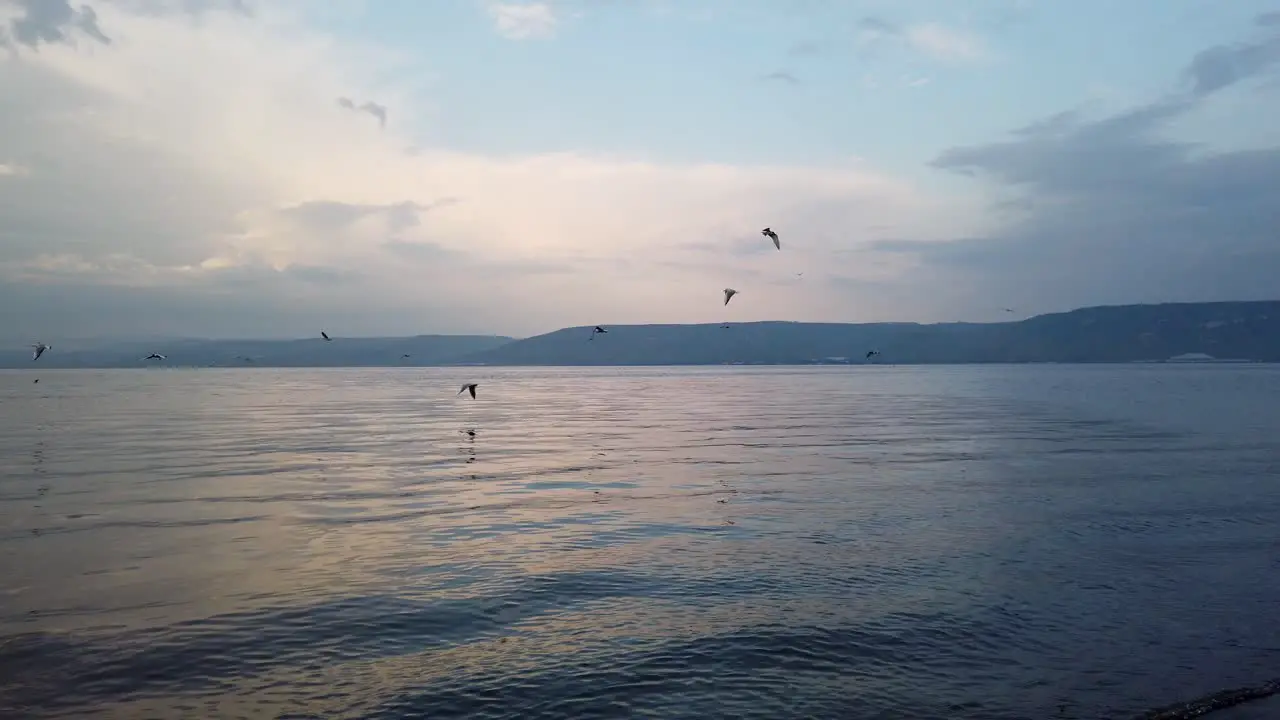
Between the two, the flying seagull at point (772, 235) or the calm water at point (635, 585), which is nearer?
the calm water at point (635, 585)

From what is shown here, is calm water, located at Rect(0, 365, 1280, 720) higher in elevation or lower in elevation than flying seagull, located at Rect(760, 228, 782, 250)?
lower

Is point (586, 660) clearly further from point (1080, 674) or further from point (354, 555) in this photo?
point (354, 555)

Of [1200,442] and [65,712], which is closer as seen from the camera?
[65,712]

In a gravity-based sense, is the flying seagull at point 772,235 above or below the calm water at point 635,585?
above

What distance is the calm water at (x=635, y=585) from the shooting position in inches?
480

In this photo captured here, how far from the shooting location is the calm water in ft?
40.0

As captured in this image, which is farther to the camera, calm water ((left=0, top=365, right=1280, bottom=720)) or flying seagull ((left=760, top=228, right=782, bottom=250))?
flying seagull ((left=760, top=228, right=782, bottom=250))

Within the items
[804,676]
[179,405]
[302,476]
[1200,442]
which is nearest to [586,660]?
[804,676]

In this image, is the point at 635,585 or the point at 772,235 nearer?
the point at 635,585

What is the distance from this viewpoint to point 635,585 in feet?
56.4

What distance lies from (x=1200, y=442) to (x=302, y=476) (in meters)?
46.0

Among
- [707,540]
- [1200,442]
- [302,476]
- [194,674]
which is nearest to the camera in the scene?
[194,674]

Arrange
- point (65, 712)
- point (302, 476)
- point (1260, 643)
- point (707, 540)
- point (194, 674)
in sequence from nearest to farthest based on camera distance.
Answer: point (65, 712) < point (194, 674) < point (1260, 643) < point (707, 540) < point (302, 476)

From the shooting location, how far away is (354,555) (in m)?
19.8
